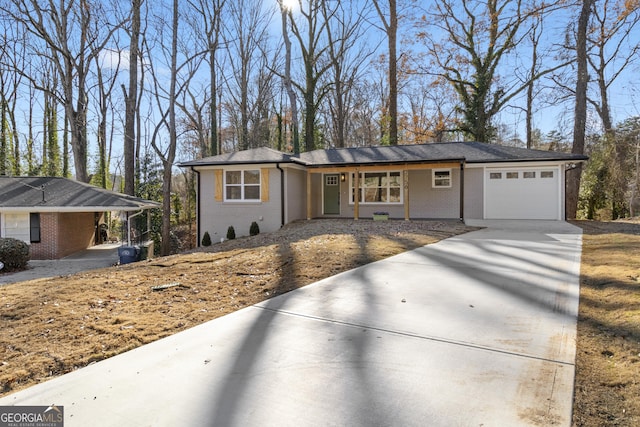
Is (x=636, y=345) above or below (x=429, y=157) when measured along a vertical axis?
below

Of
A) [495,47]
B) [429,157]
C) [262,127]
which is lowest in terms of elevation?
[429,157]

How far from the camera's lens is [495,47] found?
2209 centimetres

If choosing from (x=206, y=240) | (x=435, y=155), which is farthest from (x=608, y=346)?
(x=206, y=240)

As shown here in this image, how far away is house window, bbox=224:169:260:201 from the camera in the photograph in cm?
1456

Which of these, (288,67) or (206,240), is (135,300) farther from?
(288,67)

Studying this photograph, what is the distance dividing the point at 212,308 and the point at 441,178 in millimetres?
12072

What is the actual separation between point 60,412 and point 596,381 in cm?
350

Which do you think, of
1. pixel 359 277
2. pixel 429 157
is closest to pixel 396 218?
pixel 429 157

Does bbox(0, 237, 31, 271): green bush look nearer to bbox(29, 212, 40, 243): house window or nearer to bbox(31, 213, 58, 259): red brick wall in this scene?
bbox(31, 213, 58, 259): red brick wall

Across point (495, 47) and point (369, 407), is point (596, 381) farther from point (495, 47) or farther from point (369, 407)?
point (495, 47)

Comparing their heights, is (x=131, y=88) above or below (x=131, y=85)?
below

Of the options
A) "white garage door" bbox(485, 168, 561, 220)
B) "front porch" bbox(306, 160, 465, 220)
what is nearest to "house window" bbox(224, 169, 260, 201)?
"front porch" bbox(306, 160, 465, 220)

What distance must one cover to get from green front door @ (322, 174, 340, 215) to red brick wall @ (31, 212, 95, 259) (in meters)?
10.0

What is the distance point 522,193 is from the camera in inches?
546
